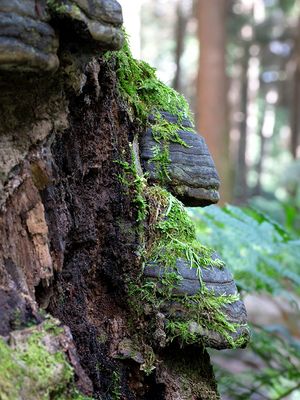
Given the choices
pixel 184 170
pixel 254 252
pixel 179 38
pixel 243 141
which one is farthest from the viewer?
pixel 243 141

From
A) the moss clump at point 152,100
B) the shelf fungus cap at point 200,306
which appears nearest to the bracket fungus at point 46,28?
the moss clump at point 152,100

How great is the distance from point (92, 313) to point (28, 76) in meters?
0.85

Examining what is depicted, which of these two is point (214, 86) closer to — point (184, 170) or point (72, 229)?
point (184, 170)

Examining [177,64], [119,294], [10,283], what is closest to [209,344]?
[119,294]

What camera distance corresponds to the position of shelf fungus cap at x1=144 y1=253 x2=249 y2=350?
1.70 m

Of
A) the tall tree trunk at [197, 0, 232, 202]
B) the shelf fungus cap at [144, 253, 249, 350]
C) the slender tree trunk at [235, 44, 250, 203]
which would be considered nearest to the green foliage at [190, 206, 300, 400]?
the shelf fungus cap at [144, 253, 249, 350]

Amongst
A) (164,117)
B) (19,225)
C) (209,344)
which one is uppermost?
(164,117)

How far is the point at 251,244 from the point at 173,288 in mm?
2135

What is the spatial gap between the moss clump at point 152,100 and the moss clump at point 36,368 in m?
0.87

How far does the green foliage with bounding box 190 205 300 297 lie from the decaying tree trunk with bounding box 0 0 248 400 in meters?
1.71

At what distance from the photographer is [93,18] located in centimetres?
132

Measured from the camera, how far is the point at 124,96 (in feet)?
6.34

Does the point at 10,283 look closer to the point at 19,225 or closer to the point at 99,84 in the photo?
the point at 19,225

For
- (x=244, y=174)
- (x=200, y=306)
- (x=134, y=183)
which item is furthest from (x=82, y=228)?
(x=244, y=174)
